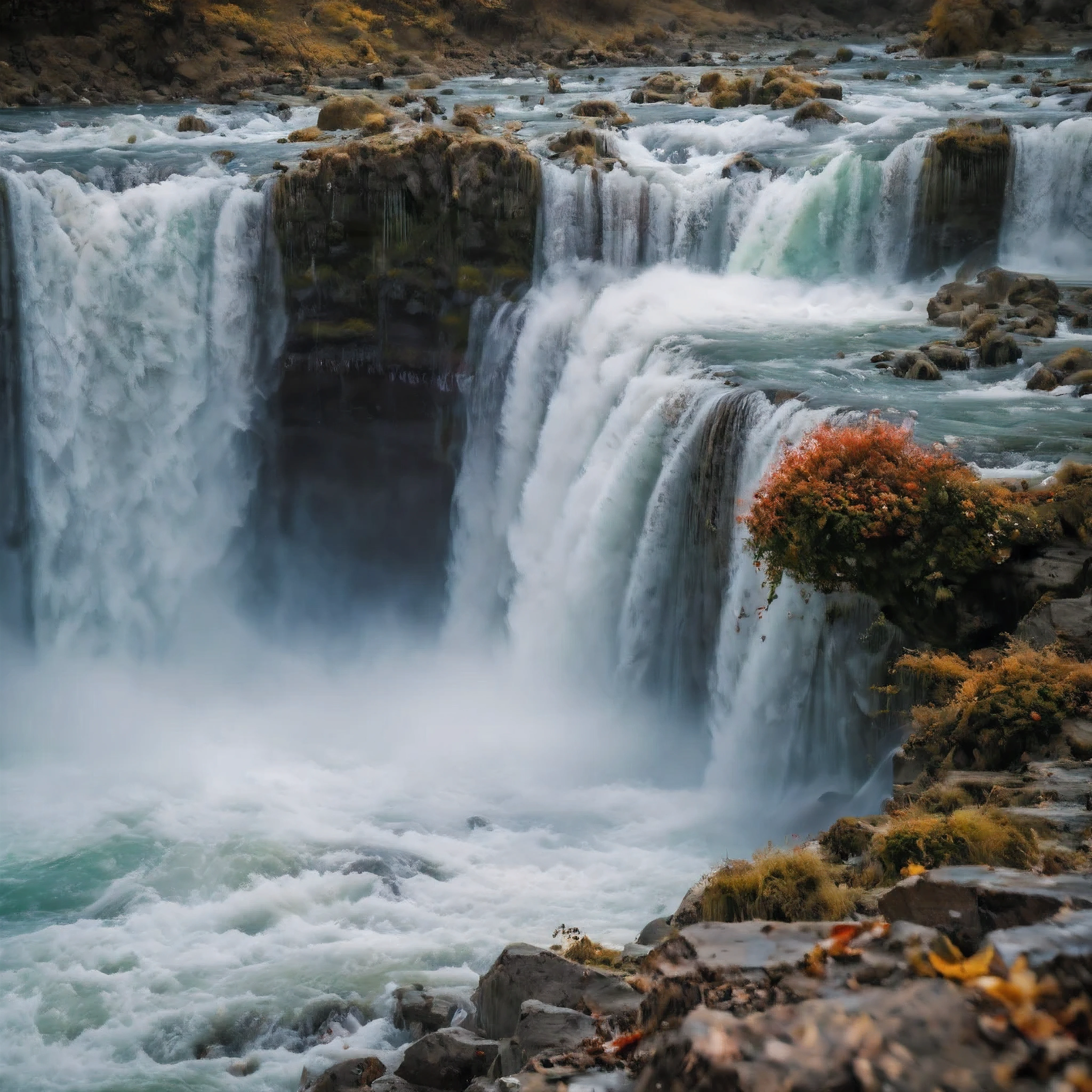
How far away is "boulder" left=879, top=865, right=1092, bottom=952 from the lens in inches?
221

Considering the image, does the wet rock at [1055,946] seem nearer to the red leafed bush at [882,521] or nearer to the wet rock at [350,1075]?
the red leafed bush at [882,521]

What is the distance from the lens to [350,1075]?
9.93 m

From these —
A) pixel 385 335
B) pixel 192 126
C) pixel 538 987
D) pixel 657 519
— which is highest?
pixel 192 126

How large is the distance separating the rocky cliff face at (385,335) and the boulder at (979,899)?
17727mm

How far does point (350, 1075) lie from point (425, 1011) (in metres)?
1.29

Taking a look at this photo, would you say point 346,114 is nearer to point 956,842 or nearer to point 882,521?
point 882,521

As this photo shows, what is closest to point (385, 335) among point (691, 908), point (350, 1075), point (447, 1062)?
point (691, 908)

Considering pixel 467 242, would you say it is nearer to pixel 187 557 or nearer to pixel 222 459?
pixel 222 459

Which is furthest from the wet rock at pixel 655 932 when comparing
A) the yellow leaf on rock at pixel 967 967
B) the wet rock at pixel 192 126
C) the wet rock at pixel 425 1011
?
the wet rock at pixel 192 126

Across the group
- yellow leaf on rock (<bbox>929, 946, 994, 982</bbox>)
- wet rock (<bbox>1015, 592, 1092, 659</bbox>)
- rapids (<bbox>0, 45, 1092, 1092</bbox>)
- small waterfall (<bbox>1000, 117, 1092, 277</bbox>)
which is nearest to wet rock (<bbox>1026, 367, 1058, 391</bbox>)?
rapids (<bbox>0, 45, 1092, 1092</bbox>)

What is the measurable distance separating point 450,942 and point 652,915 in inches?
88.4

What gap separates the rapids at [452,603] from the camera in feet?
43.3

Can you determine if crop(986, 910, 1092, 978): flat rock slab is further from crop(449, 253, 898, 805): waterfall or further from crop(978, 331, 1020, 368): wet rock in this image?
crop(978, 331, 1020, 368): wet rock

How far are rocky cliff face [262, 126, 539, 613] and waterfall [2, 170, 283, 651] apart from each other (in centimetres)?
85
